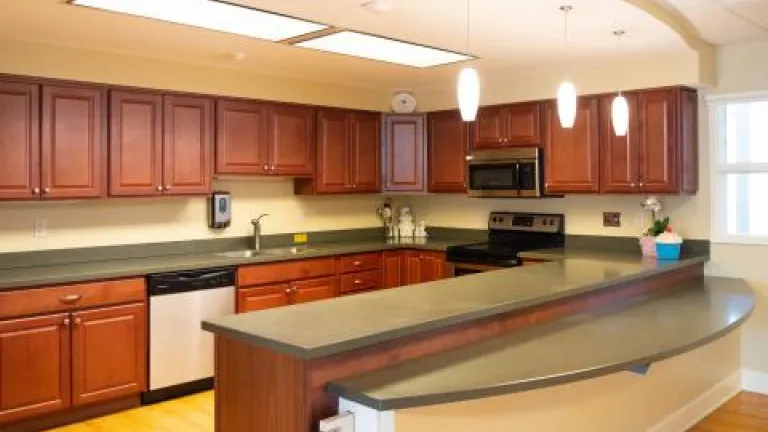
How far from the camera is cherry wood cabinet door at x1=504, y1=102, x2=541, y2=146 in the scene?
17.2ft

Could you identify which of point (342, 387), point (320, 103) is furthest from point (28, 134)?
point (342, 387)

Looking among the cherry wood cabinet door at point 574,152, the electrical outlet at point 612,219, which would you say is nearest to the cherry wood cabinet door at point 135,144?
the cherry wood cabinet door at point 574,152

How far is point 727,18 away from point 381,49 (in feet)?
6.79

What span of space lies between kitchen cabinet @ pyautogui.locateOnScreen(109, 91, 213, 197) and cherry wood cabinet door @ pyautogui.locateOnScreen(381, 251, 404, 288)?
1.73 metres

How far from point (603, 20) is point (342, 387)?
102 inches

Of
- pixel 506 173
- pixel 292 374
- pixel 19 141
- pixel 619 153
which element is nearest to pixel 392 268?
pixel 506 173

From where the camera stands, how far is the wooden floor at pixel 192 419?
12.9 feet

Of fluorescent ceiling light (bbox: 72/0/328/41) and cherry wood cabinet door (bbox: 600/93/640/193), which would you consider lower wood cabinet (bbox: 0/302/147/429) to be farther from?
cherry wood cabinet door (bbox: 600/93/640/193)

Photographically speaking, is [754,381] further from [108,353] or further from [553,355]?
[108,353]

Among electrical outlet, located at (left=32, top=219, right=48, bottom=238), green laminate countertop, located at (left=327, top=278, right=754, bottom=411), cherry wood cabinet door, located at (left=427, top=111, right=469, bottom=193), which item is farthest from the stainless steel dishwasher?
green laminate countertop, located at (left=327, top=278, right=754, bottom=411)

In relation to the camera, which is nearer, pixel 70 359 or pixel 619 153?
pixel 70 359

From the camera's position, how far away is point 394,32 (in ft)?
12.3

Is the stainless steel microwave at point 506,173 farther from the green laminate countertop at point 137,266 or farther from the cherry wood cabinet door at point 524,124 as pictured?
the green laminate countertop at point 137,266

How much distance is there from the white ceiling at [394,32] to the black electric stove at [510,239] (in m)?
1.38
